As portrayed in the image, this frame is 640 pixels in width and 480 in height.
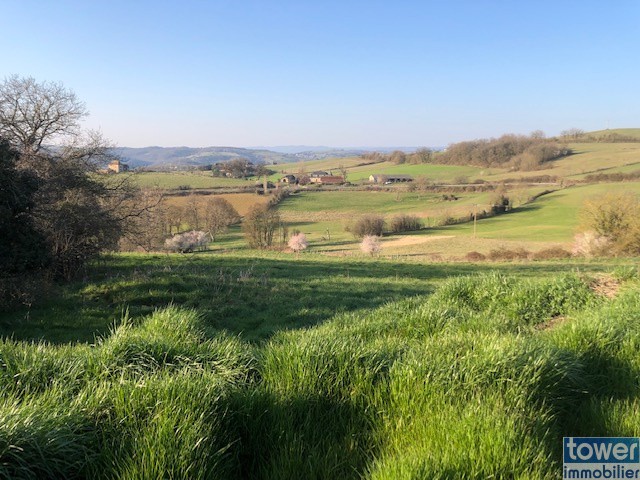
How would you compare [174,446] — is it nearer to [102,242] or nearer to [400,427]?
[400,427]

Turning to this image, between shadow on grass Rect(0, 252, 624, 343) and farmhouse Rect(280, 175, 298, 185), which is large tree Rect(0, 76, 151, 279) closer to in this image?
shadow on grass Rect(0, 252, 624, 343)

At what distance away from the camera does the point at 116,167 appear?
70.6 feet

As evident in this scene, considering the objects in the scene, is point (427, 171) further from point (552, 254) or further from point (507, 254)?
point (552, 254)

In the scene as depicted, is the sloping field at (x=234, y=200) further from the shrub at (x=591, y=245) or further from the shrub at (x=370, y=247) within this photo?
the shrub at (x=591, y=245)

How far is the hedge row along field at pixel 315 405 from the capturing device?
2672mm

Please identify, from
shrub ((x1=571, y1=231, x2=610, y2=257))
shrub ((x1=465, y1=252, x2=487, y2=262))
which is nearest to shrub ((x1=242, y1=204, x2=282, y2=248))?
shrub ((x1=465, y1=252, x2=487, y2=262))

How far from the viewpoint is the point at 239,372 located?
153 inches

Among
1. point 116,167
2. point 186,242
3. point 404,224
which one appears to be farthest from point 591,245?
point 186,242

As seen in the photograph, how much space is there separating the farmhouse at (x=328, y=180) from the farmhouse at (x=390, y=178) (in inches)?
330

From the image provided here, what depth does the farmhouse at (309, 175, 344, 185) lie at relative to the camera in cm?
11131

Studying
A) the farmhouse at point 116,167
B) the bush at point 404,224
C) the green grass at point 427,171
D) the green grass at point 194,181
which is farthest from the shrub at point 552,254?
the green grass at point 194,181

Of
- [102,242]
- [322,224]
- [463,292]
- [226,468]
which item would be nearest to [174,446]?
[226,468]

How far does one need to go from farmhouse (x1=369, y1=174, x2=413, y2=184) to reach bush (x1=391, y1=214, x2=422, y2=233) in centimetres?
4291

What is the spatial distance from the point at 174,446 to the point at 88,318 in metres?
9.64
